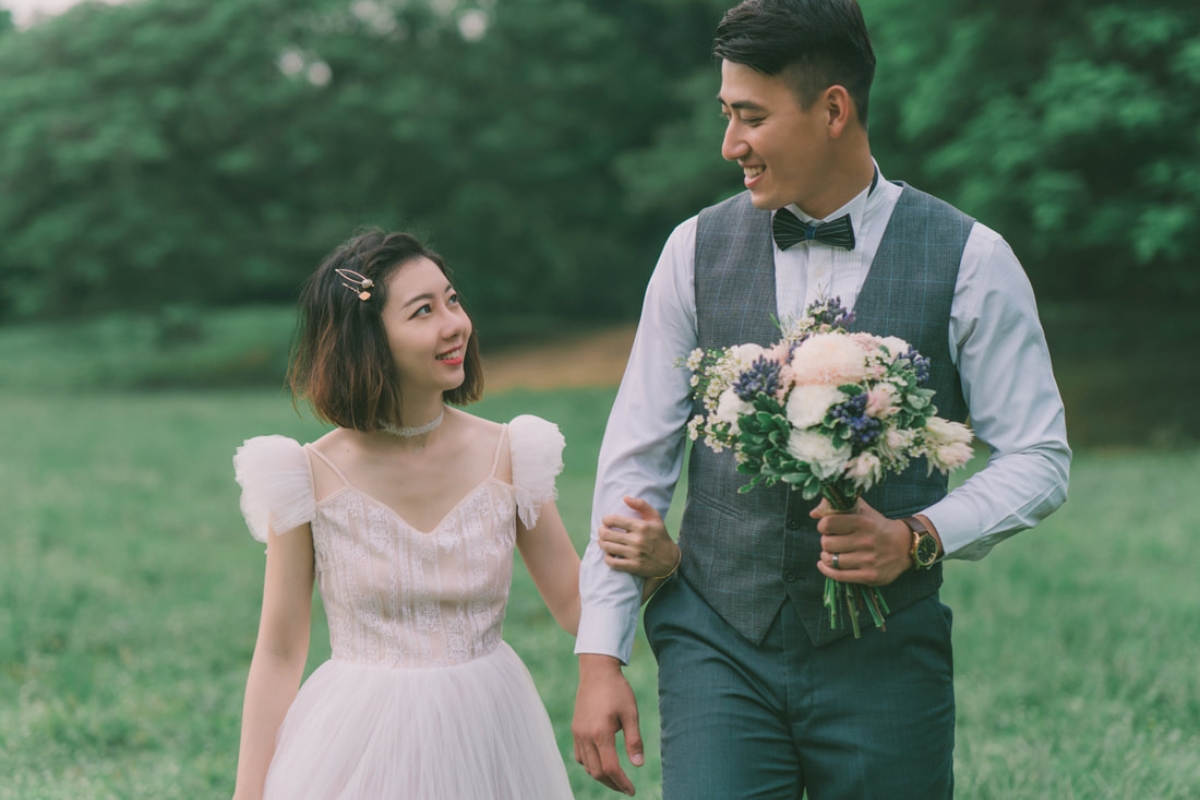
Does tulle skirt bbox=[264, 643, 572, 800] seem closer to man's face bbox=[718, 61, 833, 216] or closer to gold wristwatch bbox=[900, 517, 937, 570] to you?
gold wristwatch bbox=[900, 517, 937, 570]

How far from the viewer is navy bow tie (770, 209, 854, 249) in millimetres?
2939

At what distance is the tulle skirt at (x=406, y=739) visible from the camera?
318cm

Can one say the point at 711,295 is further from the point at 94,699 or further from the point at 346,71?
the point at 346,71

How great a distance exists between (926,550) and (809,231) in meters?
0.77

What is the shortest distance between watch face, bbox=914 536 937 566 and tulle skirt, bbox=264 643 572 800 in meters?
1.20

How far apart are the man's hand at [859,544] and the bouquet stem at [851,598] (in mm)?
23

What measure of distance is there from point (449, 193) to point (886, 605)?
29.1 metres

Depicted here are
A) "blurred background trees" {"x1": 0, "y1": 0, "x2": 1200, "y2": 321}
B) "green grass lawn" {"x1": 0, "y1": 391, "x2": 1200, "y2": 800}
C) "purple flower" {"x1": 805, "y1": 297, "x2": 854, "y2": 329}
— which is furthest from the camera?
"blurred background trees" {"x1": 0, "y1": 0, "x2": 1200, "y2": 321}

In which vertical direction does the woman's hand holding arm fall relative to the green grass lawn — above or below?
above

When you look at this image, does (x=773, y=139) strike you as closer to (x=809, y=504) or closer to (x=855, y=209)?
(x=855, y=209)

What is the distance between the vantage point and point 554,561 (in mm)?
3523

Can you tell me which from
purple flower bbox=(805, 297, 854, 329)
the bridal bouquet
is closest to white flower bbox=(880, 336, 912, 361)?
the bridal bouquet

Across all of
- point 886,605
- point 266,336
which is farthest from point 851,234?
point 266,336

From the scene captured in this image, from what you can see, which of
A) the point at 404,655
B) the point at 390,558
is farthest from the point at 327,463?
the point at 404,655
